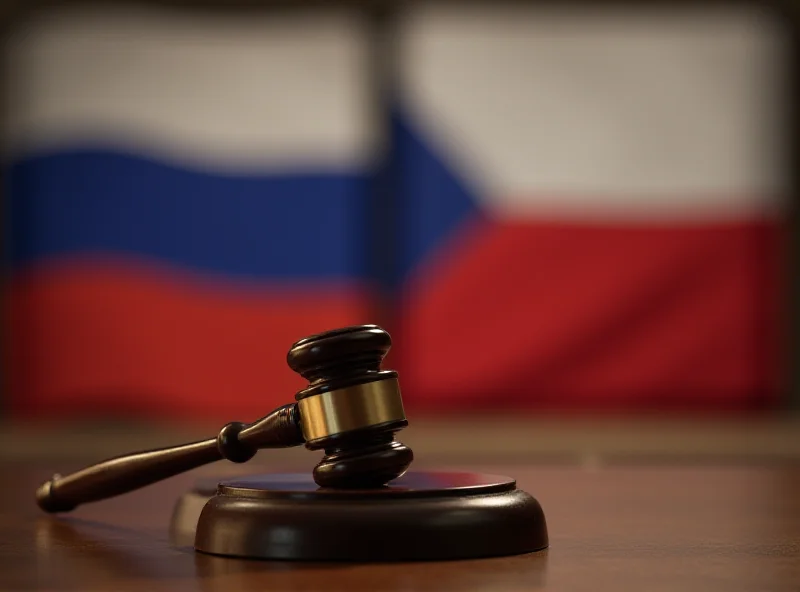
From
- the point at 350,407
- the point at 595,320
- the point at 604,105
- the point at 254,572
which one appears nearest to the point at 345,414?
the point at 350,407

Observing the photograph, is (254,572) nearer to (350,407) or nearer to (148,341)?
(350,407)

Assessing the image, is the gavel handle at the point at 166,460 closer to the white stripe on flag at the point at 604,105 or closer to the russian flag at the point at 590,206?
the russian flag at the point at 590,206

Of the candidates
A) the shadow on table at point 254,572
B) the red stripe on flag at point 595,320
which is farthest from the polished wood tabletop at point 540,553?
the red stripe on flag at point 595,320

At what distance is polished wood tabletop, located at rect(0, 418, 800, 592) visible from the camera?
1.74 feet

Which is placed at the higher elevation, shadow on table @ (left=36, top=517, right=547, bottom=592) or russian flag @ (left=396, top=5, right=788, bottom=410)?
russian flag @ (left=396, top=5, right=788, bottom=410)

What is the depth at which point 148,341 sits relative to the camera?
3.24 m

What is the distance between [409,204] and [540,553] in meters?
2.68

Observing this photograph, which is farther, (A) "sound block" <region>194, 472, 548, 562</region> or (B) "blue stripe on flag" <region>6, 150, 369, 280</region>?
(B) "blue stripe on flag" <region>6, 150, 369, 280</region>

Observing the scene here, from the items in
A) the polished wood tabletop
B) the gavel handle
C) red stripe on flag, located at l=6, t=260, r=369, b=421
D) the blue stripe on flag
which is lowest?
the polished wood tabletop

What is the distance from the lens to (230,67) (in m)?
3.28

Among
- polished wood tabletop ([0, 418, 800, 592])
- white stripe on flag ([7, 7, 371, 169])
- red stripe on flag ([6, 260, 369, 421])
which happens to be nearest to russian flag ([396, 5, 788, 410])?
white stripe on flag ([7, 7, 371, 169])

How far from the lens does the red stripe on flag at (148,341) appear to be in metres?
3.23

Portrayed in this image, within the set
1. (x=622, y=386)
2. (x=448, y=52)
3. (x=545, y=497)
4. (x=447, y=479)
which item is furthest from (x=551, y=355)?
(x=447, y=479)

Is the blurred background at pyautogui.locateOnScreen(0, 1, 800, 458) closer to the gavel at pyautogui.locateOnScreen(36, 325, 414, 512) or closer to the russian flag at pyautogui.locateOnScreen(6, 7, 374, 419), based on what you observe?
the russian flag at pyautogui.locateOnScreen(6, 7, 374, 419)
